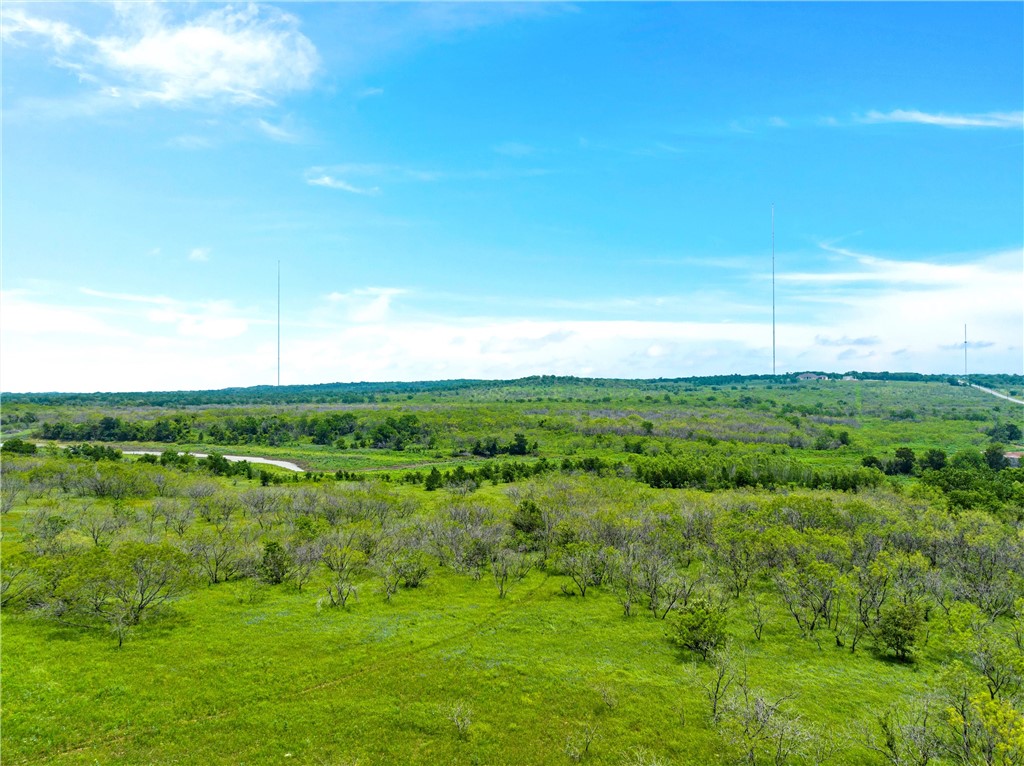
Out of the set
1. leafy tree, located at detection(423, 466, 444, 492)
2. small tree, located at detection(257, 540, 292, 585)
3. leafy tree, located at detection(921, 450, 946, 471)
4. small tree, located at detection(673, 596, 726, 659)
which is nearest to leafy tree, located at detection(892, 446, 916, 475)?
leafy tree, located at detection(921, 450, 946, 471)

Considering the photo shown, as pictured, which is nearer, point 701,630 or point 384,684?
point 384,684

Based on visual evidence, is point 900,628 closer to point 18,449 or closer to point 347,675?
point 347,675

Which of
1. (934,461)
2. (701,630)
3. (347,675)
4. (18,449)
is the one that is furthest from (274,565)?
(934,461)

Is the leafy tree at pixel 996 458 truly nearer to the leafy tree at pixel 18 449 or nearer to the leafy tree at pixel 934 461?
the leafy tree at pixel 934 461

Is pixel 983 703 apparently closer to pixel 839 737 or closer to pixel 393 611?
pixel 839 737

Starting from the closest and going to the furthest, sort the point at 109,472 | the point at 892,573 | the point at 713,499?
the point at 892,573
the point at 713,499
the point at 109,472

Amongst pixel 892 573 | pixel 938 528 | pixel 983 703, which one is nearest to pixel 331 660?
pixel 983 703
